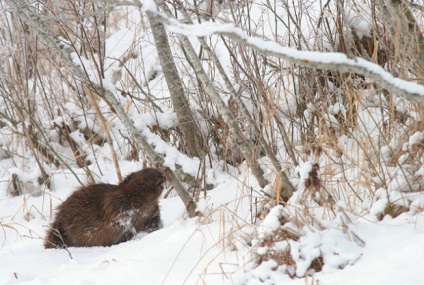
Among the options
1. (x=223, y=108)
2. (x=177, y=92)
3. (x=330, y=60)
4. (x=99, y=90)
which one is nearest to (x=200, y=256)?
(x=223, y=108)

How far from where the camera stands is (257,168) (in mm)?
3770

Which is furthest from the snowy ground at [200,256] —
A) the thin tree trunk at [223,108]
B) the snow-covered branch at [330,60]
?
the snow-covered branch at [330,60]

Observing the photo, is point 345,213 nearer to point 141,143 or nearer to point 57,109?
point 141,143

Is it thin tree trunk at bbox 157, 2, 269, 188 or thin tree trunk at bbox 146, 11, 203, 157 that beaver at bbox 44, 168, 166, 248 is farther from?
thin tree trunk at bbox 157, 2, 269, 188

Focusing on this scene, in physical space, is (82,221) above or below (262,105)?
below

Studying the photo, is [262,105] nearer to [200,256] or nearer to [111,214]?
[200,256]

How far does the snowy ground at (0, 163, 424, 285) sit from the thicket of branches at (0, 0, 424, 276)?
0.63 ft

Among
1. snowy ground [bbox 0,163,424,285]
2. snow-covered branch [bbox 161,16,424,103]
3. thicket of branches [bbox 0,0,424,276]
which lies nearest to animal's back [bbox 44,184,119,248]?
snowy ground [bbox 0,163,424,285]

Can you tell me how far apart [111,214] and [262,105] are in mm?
1440

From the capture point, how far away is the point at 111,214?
Answer: 13.5 feet

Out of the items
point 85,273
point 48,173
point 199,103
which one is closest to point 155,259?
point 85,273

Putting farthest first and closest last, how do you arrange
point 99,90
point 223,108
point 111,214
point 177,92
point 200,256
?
point 177,92, point 111,214, point 99,90, point 223,108, point 200,256

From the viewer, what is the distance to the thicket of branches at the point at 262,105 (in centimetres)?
292

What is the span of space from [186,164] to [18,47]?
3.04 m
